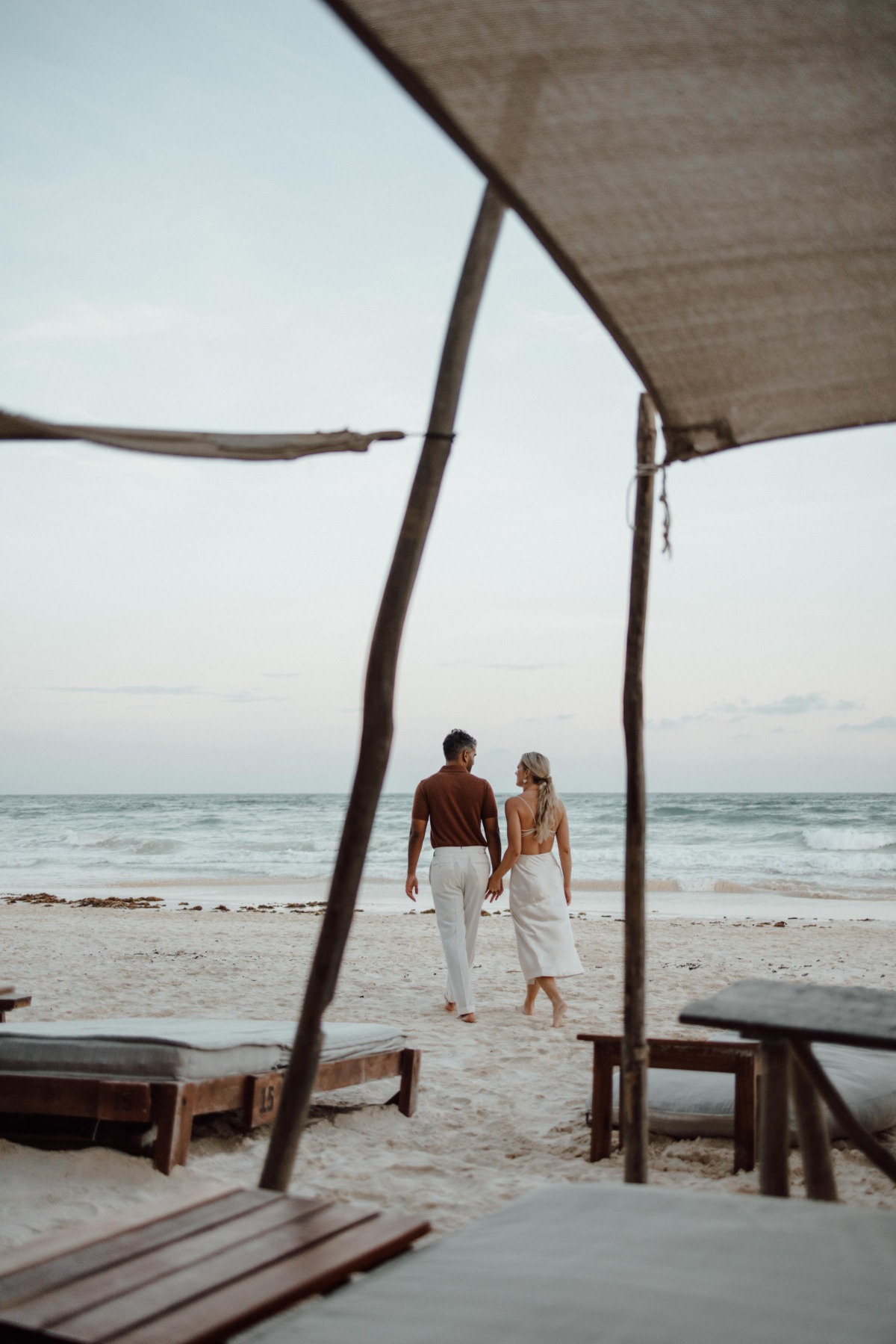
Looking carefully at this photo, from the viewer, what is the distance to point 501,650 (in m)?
35.5

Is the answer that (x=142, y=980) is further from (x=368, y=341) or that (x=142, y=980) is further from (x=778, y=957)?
(x=778, y=957)

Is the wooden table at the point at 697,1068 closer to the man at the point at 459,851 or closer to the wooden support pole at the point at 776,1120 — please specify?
the wooden support pole at the point at 776,1120

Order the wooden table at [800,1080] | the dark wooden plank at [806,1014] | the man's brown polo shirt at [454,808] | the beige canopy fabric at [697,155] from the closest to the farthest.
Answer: the beige canopy fabric at [697,155] < the dark wooden plank at [806,1014] < the wooden table at [800,1080] < the man's brown polo shirt at [454,808]

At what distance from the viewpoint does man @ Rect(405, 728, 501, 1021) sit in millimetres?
5871

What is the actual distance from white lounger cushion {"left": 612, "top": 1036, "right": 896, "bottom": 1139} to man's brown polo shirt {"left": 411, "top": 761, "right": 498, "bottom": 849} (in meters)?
2.27

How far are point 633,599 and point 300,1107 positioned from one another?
1.66m

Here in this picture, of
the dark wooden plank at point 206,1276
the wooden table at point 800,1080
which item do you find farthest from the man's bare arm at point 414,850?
the dark wooden plank at point 206,1276

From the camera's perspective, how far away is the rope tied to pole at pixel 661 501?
111 inches

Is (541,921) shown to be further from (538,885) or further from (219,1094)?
(219,1094)

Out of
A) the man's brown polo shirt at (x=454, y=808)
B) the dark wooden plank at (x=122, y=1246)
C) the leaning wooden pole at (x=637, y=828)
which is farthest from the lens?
the man's brown polo shirt at (x=454, y=808)

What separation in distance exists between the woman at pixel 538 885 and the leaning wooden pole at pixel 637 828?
3.12 meters

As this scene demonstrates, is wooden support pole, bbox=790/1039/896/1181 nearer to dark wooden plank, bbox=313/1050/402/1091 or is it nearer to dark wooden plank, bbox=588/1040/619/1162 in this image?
dark wooden plank, bbox=588/1040/619/1162

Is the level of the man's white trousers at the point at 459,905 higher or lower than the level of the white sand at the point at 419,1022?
higher

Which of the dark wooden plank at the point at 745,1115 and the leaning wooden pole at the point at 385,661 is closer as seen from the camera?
the leaning wooden pole at the point at 385,661
